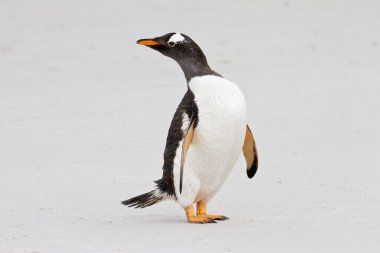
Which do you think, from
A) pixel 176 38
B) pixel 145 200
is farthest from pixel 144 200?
pixel 176 38

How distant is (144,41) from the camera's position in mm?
5473

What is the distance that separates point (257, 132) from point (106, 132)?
1169 millimetres

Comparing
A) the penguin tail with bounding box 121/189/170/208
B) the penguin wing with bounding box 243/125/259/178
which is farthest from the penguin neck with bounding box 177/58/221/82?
the penguin tail with bounding box 121/189/170/208

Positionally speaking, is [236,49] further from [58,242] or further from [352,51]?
[58,242]

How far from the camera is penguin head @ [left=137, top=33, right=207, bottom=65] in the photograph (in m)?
5.38

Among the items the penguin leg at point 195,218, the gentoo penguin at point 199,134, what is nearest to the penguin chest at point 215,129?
the gentoo penguin at point 199,134

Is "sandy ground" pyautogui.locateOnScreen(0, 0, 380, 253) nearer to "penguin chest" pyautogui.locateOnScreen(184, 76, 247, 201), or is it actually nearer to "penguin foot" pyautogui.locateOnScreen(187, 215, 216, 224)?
"penguin foot" pyautogui.locateOnScreen(187, 215, 216, 224)

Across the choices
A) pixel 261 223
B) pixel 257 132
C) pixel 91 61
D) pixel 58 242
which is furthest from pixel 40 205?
pixel 91 61

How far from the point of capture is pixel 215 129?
5.13 m

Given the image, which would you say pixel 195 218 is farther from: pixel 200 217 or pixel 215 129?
pixel 215 129

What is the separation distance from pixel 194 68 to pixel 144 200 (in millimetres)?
774

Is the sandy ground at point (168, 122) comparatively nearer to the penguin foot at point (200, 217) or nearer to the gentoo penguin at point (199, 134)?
the penguin foot at point (200, 217)

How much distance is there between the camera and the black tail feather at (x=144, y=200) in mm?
5551

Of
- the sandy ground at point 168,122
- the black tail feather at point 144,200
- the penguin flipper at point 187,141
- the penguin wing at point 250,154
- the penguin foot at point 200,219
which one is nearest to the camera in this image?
the penguin flipper at point 187,141
